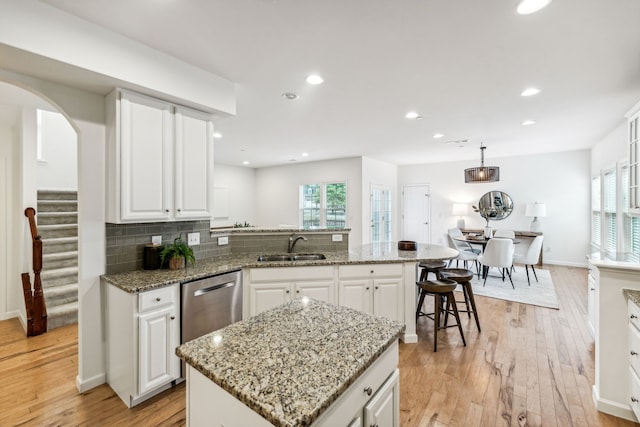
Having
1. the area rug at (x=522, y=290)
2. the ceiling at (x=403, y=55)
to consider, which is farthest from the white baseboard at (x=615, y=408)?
the ceiling at (x=403, y=55)

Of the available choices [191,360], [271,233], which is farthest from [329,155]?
[191,360]

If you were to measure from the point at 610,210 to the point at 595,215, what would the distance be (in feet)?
4.35

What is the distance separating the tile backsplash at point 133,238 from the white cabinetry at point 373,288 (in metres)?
1.56

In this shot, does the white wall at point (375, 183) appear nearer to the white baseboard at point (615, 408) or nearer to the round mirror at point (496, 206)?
the round mirror at point (496, 206)

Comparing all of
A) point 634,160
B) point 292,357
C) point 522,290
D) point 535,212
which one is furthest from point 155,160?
point 535,212

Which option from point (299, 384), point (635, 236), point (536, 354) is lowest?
point (536, 354)

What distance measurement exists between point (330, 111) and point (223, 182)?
5349 mm

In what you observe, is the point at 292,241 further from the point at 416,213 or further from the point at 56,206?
the point at 416,213

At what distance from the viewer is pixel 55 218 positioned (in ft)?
13.0

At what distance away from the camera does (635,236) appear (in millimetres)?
3756

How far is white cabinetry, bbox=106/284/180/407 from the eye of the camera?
2012 millimetres

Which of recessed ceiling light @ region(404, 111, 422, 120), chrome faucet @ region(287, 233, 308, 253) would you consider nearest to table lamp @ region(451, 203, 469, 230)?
recessed ceiling light @ region(404, 111, 422, 120)

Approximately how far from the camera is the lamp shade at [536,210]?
21.1 feet

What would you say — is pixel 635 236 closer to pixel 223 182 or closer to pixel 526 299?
pixel 526 299
